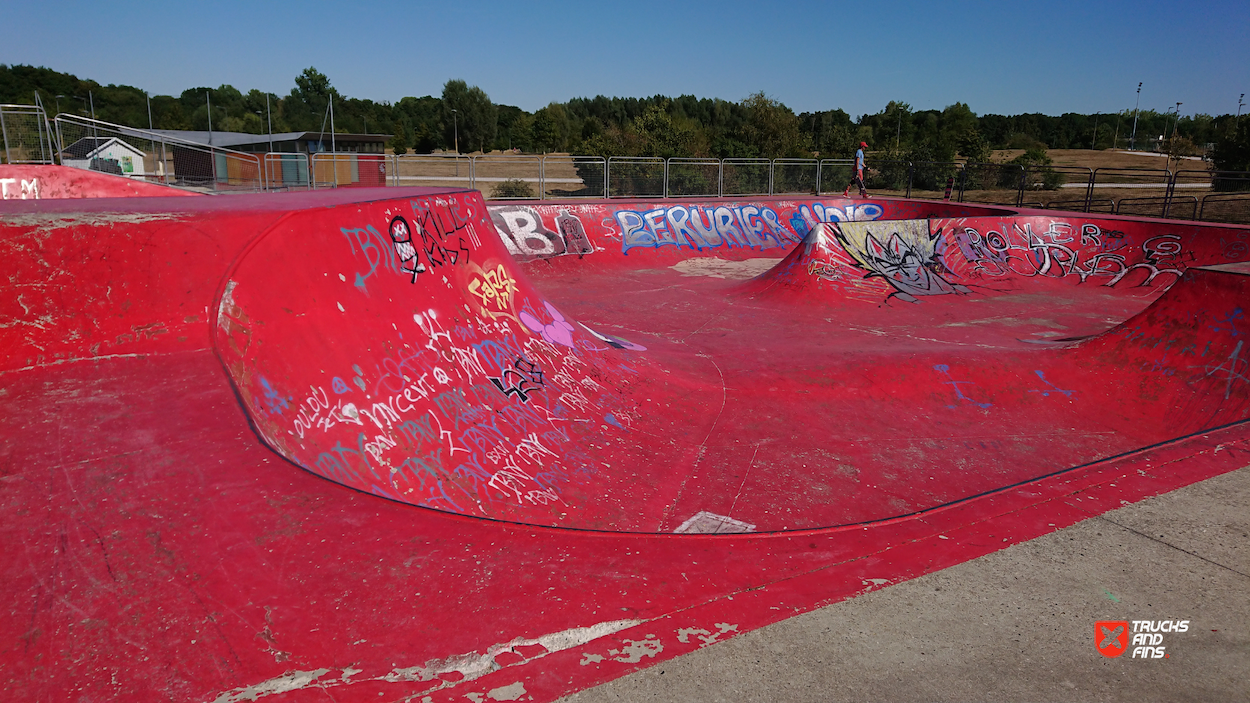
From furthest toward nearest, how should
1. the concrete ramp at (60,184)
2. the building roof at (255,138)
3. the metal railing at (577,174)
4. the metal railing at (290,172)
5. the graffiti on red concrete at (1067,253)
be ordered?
the building roof at (255,138), the metal railing at (290,172), the metal railing at (577,174), the graffiti on red concrete at (1067,253), the concrete ramp at (60,184)

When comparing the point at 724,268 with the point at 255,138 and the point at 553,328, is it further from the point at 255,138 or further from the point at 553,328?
the point at 255,138

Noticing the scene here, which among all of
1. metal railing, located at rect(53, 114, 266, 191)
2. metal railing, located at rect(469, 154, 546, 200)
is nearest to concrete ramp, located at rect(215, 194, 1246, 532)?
metal railing, located at rect(53, 114, 266, 191)

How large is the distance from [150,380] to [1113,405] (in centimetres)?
857

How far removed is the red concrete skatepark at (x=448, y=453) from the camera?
2.37 m

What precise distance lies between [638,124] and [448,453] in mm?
38983

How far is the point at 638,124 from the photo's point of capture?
40.9 meters

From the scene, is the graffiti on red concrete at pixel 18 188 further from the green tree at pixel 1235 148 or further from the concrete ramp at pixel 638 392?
the green tree at pixel 1235 148

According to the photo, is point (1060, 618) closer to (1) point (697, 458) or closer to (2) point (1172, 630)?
(2) point (1172, 630)

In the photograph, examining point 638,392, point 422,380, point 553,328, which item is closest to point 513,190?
point 553,328

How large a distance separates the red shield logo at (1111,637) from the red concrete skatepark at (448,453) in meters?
0.58

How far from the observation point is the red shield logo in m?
2.46

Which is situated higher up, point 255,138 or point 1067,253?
point 255,138

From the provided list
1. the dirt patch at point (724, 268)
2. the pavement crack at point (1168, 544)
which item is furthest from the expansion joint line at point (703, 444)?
the dirt patch at point (724, 268)

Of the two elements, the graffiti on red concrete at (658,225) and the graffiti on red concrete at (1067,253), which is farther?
the graffiti on red concrete at (658,225)
